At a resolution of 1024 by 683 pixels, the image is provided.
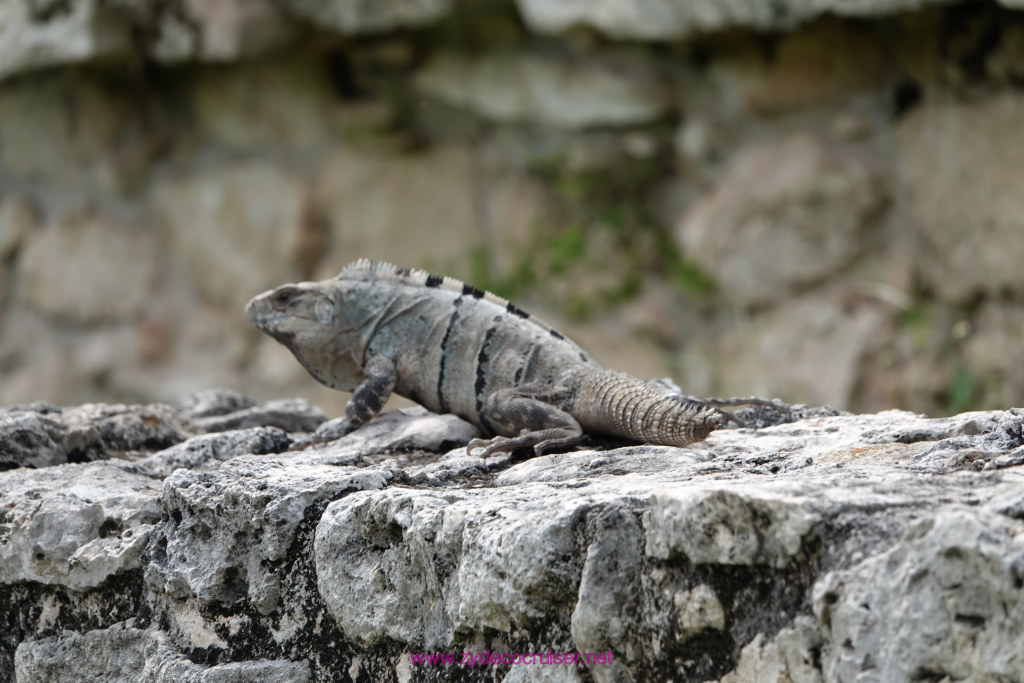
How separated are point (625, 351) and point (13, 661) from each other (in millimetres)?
3188

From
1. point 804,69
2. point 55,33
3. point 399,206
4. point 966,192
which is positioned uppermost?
point 55,33

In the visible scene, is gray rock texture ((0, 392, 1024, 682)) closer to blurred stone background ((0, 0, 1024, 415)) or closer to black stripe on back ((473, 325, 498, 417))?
black stripe on back ((473, 325, 498, 417))

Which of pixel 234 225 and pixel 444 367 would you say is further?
pixel 234 225

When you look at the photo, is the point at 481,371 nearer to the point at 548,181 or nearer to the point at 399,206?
the point at 548,181

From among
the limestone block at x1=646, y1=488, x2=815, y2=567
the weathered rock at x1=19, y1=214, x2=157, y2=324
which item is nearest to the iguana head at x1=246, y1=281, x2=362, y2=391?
the limestone block at x1=646, y1=488, x2=815, y2=567

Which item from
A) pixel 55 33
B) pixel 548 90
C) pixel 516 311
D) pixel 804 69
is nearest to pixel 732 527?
pixel 516 311

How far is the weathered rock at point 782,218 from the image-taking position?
15.4 feet

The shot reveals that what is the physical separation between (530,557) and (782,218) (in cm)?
324

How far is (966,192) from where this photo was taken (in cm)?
448

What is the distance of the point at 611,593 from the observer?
5.98 feet

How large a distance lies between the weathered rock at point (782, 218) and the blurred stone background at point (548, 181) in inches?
0.4

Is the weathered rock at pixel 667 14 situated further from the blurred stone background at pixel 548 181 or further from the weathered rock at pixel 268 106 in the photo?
the weathered rock at pixel 268 106

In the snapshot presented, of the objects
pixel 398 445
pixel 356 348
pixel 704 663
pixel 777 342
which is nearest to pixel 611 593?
pixel 704 663

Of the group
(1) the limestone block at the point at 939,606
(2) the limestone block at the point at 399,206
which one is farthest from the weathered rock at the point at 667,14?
(1) the limestone block at the point at 939,606
